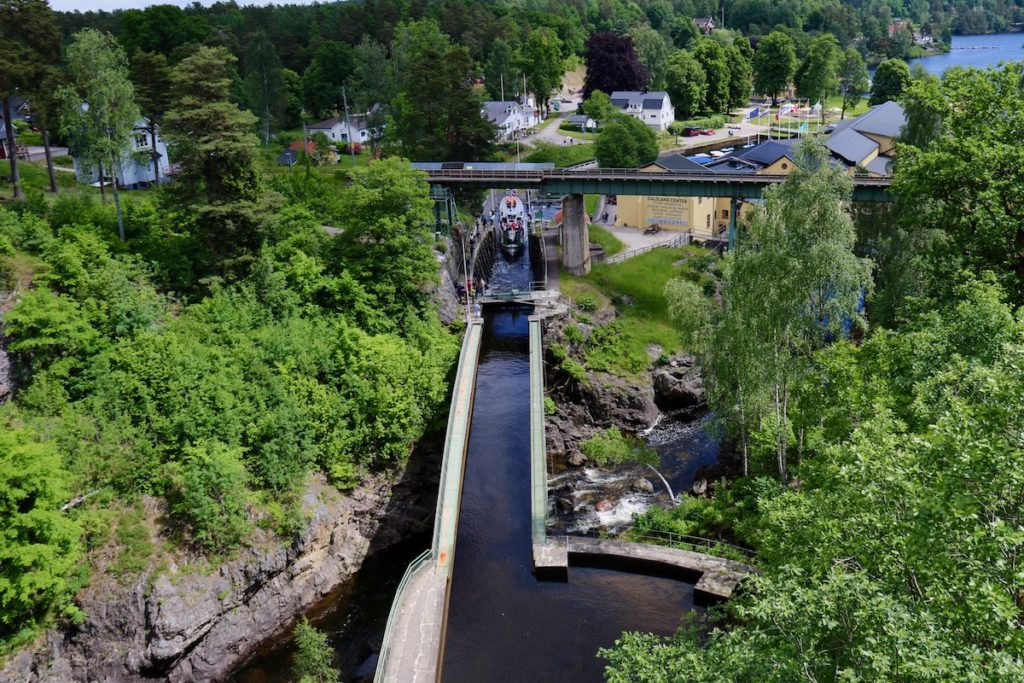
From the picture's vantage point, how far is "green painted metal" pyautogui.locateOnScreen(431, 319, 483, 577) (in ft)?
104

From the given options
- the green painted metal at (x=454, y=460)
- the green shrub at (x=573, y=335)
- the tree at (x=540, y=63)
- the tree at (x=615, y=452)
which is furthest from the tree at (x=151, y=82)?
the tree at (x=540, y=63)

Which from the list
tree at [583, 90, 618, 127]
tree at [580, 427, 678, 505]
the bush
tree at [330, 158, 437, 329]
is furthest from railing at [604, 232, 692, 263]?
the bush

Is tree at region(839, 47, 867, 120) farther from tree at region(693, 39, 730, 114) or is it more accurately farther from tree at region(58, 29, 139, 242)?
tree at region(58, 29, 139, 242)

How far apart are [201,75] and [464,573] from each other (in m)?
30.4

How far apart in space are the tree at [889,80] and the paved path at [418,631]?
13140cm

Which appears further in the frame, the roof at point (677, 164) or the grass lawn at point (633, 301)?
the roof at point (677, 164)

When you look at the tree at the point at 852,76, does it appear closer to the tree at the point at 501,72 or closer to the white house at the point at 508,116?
the tree at the point at 501,72

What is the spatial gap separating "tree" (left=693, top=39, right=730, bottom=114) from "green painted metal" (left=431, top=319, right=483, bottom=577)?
335ft

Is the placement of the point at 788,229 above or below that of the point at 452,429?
above

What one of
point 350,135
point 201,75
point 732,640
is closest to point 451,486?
point 732,640

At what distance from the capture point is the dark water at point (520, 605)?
2741cm

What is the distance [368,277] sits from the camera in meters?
47.3

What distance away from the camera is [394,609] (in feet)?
93.7

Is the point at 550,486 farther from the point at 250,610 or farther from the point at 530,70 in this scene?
the point at 530,70
